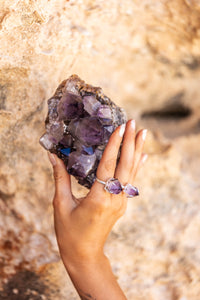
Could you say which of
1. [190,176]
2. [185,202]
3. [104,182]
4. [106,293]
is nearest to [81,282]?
[106,293]

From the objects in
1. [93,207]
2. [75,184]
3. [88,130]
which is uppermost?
[88,130]

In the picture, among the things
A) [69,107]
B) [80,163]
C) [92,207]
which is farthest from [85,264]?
[69,107]

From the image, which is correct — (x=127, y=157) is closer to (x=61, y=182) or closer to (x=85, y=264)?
(x=61, y=182)

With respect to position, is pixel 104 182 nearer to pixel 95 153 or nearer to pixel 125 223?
pixel 95 153

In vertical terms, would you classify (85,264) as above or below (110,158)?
below

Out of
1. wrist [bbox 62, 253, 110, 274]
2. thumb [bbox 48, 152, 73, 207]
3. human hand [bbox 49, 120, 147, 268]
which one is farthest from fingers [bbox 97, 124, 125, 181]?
wrist [bbox 62, 253, 110, 274]
